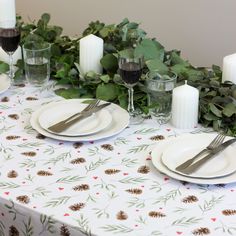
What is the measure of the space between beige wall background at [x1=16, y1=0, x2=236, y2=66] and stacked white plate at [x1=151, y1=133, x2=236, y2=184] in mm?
1665

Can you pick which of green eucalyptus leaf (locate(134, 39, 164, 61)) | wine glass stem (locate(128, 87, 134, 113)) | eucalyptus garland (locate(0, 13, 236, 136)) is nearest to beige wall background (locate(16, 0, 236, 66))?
eucalyptus garland (locate(0, 13, 236, 136))

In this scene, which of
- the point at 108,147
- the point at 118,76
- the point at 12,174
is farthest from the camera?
the point at 118,76

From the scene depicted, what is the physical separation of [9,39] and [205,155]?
763 millimetres

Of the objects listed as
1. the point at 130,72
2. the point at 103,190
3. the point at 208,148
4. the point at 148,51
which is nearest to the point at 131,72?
the point at 130,72

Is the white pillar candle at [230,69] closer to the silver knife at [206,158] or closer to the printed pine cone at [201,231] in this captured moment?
the silver knife at [206,158]

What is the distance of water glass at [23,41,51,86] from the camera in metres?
1.85

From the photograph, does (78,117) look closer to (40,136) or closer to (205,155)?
(40,136)

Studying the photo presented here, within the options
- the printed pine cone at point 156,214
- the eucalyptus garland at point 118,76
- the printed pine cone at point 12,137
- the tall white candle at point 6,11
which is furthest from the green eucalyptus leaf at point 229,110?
the tall white candle at point 6,11

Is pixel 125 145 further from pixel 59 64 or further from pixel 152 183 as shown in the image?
→ pixel 59 64

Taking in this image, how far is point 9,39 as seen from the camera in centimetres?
185

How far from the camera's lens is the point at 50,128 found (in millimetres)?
1562

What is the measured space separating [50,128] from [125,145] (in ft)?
0.67

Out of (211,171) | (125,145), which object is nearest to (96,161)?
(125,145)

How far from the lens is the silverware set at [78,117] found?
1563mm
